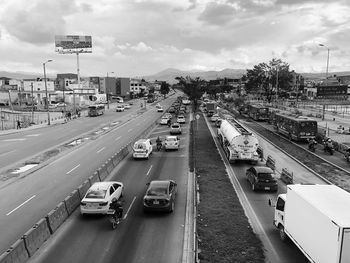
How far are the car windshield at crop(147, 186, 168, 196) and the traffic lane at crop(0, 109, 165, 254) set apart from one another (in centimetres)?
554

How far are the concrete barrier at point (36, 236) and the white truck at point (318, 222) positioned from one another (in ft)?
32.8

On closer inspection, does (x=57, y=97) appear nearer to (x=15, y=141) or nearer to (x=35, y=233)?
(x=15, y=141)

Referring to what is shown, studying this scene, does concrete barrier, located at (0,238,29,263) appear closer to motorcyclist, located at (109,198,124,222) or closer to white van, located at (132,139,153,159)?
motorcyclist, located at (109,198,124,222)

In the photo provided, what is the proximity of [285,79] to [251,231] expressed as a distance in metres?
118

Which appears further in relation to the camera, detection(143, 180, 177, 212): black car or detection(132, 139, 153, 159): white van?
detection(132, 139, 153, 159): white van

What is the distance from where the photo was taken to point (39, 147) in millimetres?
40656

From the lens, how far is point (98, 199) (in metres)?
18.2

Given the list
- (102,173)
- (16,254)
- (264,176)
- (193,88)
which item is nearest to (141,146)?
(102,173)

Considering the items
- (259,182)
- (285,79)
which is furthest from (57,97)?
(259,182)

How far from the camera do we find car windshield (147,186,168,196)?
735 inches

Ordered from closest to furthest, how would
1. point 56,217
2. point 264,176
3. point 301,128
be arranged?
point 56,217
point 264,176
point 301,128

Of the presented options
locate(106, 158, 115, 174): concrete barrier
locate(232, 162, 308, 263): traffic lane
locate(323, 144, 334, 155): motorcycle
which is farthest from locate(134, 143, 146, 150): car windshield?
locate(323, 144, 334, 155): motorcycle

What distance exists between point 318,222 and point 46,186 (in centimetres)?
1825

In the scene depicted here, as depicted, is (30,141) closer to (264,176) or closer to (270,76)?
(264,176)
